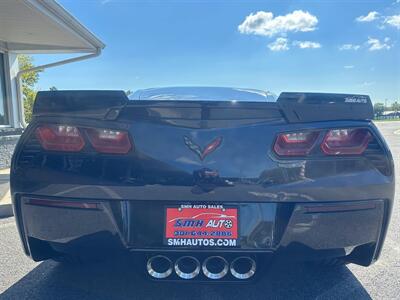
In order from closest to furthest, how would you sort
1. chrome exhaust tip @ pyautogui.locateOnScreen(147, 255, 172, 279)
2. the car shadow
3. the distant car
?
the distant car → chrome exhaust tip @ pyautogui.locateOnScreen(147, 255, 172, 279) → the car shadow

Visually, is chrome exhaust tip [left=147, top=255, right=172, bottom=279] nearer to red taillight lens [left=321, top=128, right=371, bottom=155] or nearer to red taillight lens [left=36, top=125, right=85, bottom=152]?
red taillight lens [left=36, top=125, right=85, bottom=152]

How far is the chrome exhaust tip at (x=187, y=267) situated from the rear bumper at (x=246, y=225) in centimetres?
11

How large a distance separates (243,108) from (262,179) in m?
0.37

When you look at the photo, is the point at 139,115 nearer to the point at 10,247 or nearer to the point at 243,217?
the point at 243,217

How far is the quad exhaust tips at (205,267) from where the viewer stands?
1.75 meters

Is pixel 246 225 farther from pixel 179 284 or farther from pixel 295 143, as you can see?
pixel 179 284

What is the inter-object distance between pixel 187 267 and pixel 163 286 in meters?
0.52

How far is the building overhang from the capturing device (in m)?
6.38

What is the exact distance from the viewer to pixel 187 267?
1778 mm

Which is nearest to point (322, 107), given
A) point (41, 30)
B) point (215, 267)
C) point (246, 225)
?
point (246, 225)

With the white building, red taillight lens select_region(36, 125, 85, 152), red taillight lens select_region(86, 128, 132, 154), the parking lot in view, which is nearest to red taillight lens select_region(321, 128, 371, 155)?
the parking lot

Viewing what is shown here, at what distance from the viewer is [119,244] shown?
1713 millimetres

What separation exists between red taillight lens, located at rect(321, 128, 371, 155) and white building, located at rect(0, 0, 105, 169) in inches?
240

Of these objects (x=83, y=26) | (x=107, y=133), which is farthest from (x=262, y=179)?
(x=83, y=26)
